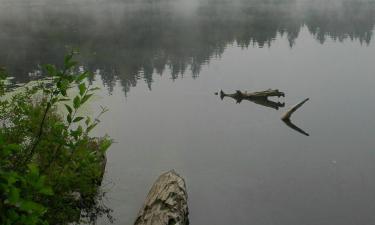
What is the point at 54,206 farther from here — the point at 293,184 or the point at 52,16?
the point at 52,16

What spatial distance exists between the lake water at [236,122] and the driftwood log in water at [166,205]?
253 centimetres

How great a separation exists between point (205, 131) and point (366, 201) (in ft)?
52.9

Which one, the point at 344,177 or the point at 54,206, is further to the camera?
the point at 344,177

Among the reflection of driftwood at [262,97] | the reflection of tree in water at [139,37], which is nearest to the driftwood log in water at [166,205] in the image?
the reflection of driftwood at [262,97]

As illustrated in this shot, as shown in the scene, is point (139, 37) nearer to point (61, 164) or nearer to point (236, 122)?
point (236, 122)

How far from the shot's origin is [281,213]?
946 inches

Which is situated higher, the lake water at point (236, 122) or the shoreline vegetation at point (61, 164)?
the shoreline vegetation at point (61, 164)

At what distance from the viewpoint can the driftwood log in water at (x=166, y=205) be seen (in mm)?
18656

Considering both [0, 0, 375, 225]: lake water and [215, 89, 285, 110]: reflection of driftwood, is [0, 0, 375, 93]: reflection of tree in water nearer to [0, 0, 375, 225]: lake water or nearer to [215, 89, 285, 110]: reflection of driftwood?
[0, 0, 375, 225]: lake water

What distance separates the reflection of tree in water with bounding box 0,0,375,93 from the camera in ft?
238

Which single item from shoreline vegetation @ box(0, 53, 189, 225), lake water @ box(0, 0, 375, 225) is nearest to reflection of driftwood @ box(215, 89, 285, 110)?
lake water @ box(0, 0, 375, 225)

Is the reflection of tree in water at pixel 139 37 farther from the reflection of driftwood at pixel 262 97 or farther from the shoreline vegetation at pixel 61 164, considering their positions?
the shoreline vegetation at pixel 61 164

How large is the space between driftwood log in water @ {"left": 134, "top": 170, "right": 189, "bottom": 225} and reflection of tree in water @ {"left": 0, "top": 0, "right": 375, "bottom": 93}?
34.5 metres

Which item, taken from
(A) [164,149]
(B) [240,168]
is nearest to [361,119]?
(B) [240,168]
